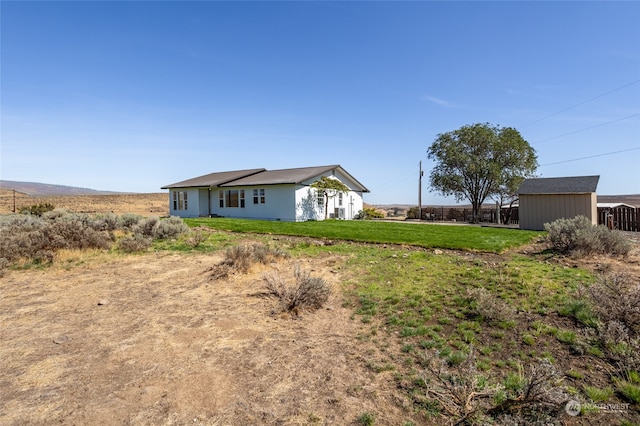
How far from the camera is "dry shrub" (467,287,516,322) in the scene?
4.73 meters

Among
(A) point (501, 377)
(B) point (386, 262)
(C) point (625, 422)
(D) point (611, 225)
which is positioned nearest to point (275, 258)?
(B) point (386, 262)

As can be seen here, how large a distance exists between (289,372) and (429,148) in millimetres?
30920

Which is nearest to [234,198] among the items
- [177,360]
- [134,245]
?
[134,245]

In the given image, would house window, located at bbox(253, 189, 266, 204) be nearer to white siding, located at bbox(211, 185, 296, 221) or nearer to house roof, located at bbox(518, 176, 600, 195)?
white siding, located at bbox(211, 185, 296, 221)

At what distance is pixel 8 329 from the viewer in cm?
466

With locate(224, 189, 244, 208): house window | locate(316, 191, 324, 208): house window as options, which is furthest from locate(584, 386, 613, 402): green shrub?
locate(224, 189, 244, 208): house window

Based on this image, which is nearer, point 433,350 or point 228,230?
point 433,350

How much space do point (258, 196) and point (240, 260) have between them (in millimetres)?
16949

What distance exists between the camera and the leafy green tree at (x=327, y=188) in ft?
77.2

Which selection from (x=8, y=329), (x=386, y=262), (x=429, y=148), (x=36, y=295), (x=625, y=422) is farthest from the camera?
(x=429, y=148)

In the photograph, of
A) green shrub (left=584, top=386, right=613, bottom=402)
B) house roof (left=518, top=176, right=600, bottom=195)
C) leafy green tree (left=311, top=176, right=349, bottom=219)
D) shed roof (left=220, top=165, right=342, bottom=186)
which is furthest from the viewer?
leafy green tree (left=311, top=176, right=349, bottom=219)

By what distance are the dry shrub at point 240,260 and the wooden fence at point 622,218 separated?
20.7m

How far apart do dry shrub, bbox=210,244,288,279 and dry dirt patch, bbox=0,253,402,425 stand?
79cm

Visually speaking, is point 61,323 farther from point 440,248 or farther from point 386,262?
point 440,248
